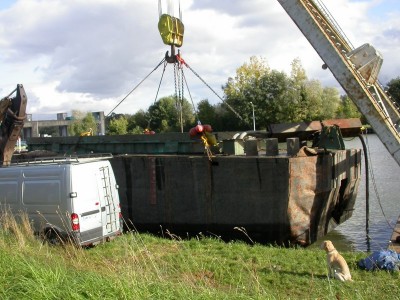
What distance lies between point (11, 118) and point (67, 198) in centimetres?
659

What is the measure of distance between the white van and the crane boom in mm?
6863

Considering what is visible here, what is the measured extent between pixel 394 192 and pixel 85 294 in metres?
18.8

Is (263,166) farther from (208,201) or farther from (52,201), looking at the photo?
(52,201)

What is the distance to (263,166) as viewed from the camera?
1348 cm

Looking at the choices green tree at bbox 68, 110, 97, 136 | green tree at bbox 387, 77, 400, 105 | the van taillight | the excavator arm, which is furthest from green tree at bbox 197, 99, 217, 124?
the van taillight

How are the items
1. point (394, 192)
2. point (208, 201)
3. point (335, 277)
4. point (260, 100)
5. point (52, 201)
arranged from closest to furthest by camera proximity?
point (335, 277) → point (52, 201) → point (208, 201) → point (394, 192) → point (260, 100)

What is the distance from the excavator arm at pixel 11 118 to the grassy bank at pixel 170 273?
243 inches

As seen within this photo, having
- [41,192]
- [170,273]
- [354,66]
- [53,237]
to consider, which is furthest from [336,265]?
[354,66]

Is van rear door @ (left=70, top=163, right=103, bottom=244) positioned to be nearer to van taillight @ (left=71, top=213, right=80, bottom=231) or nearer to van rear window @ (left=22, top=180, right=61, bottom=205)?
van taillight @ (left=71, top=213, right=80, bottom=231)

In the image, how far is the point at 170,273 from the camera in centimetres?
756

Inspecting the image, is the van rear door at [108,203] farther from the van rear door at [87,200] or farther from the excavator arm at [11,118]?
the excavator arm at [11,118]

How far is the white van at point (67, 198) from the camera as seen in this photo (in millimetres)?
10148

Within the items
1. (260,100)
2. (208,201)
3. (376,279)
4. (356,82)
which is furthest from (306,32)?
(260,100)

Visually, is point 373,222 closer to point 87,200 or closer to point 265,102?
A: point 87,200
